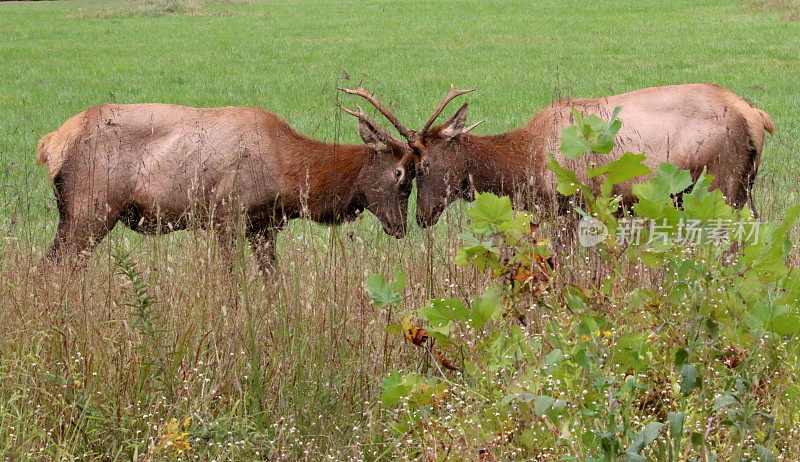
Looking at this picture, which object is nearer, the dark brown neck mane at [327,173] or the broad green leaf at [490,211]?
the broad green leaf at [490,211]

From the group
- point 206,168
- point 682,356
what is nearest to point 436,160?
point 206,168

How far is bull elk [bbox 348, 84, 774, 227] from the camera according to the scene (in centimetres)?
746

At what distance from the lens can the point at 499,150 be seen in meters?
7.90

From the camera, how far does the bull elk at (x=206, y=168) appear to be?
7309mm

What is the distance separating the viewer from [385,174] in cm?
756

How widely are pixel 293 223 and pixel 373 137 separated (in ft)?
4.94

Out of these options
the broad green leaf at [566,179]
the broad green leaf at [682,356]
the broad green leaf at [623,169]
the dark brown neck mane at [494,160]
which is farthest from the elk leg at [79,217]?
the broad green leaf at [682,356]

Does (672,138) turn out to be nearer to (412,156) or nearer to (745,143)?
(745,143)

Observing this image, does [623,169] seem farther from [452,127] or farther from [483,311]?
[452,127]

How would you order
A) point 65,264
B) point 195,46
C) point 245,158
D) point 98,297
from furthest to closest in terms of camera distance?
point 195,46 → point 245,158 → point 65,264 → point 98,297

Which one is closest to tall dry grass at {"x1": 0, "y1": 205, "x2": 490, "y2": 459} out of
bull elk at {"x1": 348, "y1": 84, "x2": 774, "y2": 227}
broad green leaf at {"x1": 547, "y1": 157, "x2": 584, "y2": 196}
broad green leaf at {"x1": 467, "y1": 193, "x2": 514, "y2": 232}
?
broad green leaf at {"x1": 467, "y1": 193, "x2": 514, "y2": 232}

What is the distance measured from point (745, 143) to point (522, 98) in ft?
32.3

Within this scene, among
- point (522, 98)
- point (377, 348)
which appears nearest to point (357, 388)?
point (377, 348)

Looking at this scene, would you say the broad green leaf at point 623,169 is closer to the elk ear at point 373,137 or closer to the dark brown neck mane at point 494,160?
the elk ear at point 373,137
